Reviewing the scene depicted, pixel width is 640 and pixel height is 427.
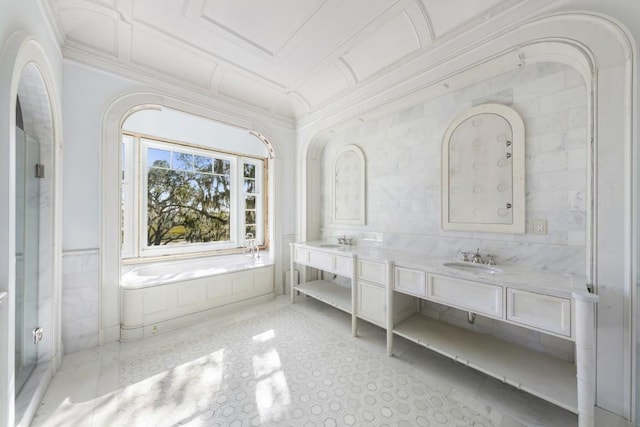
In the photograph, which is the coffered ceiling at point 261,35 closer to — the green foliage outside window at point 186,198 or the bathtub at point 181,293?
the green foliage outside window at point 186,198

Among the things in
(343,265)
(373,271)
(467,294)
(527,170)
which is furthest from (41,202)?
(527,170)

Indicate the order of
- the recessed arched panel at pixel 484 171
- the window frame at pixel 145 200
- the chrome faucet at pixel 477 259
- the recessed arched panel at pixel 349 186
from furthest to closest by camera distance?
the window frame at pixel 145 200, the recessed arched panel at pixel 349 186, the chrome faucet at pixel 477 259, the recessed arched panel at pixel 484 171

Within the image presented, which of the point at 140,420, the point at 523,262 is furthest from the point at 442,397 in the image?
the point at 140,420

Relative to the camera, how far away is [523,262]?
6.09ft

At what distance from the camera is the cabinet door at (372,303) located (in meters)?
2.17

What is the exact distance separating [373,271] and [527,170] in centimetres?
148

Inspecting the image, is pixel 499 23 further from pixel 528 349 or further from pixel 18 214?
pixel 18 214

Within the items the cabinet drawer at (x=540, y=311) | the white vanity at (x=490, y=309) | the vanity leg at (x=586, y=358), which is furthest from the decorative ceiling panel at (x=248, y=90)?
the vanity leg at (x=586, y=358)

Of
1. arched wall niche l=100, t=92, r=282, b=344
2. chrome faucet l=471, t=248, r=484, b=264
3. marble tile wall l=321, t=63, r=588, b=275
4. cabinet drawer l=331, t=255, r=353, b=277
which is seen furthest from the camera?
cabinet drawer l=331, t=255, r=353, b=277

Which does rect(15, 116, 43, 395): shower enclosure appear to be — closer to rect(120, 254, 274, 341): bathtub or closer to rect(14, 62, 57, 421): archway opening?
rect(14, 62, 57, 421): archway opening

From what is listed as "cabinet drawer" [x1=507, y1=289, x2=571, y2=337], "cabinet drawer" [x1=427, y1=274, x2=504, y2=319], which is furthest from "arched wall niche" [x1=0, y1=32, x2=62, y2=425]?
"cabinet drawer" [x1=507, y1=289, x2=571, y2=337]

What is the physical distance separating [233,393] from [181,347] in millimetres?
894

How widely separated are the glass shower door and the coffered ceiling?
105 centimetres

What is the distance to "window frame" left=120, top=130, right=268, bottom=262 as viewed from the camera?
11.1ft
